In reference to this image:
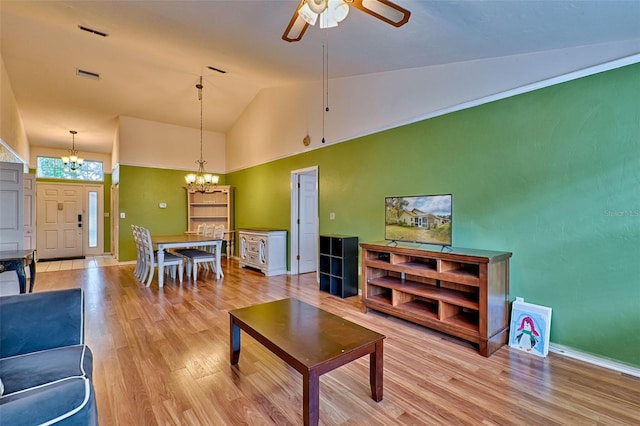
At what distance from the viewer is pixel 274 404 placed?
6.20ft

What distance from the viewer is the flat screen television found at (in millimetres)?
3305

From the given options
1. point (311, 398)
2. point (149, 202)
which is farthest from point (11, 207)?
point (311, 398)

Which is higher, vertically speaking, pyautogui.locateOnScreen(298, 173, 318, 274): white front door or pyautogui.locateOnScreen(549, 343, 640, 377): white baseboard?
pyautogui.locateOnScreen(298, 173, 318, 274): white front door

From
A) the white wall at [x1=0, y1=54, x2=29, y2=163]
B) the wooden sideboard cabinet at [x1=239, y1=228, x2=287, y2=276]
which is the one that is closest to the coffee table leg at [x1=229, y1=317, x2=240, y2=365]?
the wooden sideboard cabinet at [x1=239, y1=228, x2=287, y2=276]

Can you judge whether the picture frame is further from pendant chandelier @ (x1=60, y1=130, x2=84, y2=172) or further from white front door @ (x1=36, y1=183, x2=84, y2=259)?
white front door @ (x1=36, y1=183, x2=84, y2=259)

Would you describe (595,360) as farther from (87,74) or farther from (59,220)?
(59,220)

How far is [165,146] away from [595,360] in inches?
331

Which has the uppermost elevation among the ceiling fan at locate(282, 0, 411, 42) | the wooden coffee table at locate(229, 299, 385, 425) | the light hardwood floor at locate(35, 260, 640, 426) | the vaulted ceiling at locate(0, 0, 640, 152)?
the vaulted ceiling at locate(0, 0, 640, 152)

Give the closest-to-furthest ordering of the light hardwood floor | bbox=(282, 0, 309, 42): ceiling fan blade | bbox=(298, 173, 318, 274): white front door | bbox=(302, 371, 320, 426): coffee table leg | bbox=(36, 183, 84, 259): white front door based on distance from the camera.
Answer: bbox=(302, 371, 320, 426): coffee table leg
the light hardwood floor
bbox=(282, 0, 309, 42): ceiling fan blade
bbox=(298, 173, 318, 274): white front door
bbox=(36, 183, 84, 259): white front door

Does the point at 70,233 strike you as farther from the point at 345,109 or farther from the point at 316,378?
the point at 316,378

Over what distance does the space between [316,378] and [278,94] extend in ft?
18.4

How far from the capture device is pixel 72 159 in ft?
23.9

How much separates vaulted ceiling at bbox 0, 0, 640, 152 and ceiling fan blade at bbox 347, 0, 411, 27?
510 mm

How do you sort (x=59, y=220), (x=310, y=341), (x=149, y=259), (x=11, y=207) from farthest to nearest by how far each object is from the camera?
(x=59, y=220) → (x=149, y=259) → (x=11, y=207) → (x=310, y=341)
